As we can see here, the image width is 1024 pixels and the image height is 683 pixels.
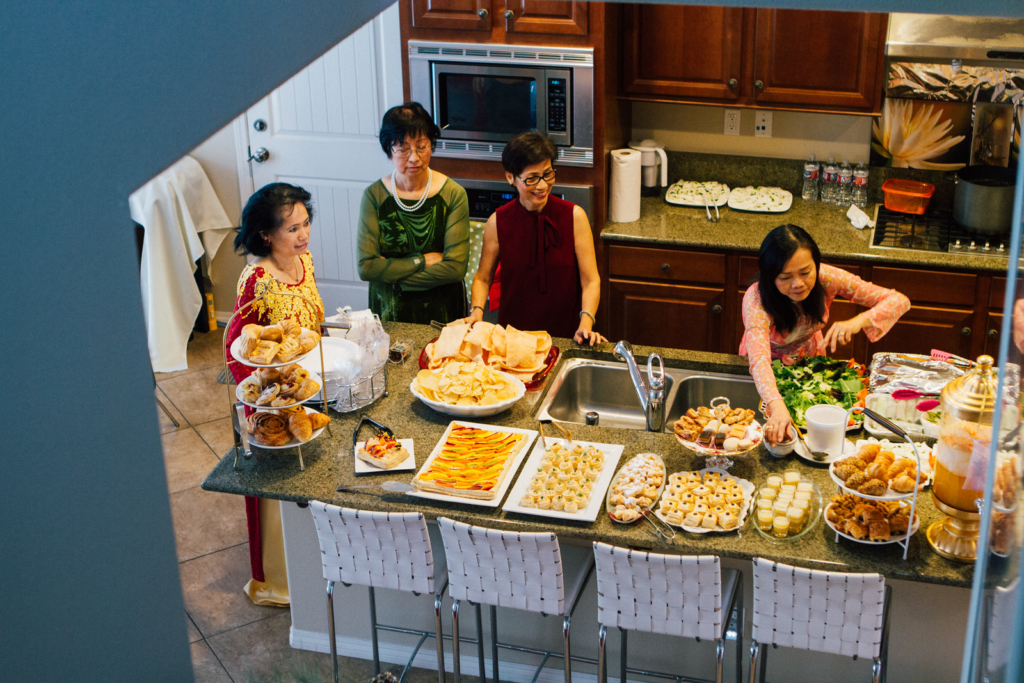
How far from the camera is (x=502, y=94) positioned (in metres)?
4.50

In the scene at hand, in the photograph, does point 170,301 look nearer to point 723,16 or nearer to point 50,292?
point 723,16

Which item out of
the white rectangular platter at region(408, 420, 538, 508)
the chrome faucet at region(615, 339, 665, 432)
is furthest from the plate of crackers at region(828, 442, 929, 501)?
the white rectangular platter at region(408, 420, 538, 508)

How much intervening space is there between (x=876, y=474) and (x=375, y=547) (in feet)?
4.34

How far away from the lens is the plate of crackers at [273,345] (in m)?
2.47

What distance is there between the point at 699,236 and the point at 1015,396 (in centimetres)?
409

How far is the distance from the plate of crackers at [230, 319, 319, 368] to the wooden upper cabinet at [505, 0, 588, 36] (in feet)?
7.48

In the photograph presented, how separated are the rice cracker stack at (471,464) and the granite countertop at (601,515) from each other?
51 mm

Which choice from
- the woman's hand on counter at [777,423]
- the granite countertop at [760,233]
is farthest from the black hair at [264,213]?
the granite countertop at [760,233]

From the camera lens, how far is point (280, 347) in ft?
8.20

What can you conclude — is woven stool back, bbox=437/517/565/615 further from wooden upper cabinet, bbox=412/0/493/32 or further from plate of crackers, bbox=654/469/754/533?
wooden upper cabinet, bbox=412/0/493/32

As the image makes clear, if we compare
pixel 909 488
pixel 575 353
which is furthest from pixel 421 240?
pixel 909 488

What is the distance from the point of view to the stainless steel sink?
315cm

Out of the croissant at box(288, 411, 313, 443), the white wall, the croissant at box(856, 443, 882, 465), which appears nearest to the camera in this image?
the croissant at box(856, 443, 882, 465)

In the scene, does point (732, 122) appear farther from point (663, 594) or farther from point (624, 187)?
point (663, 594)
